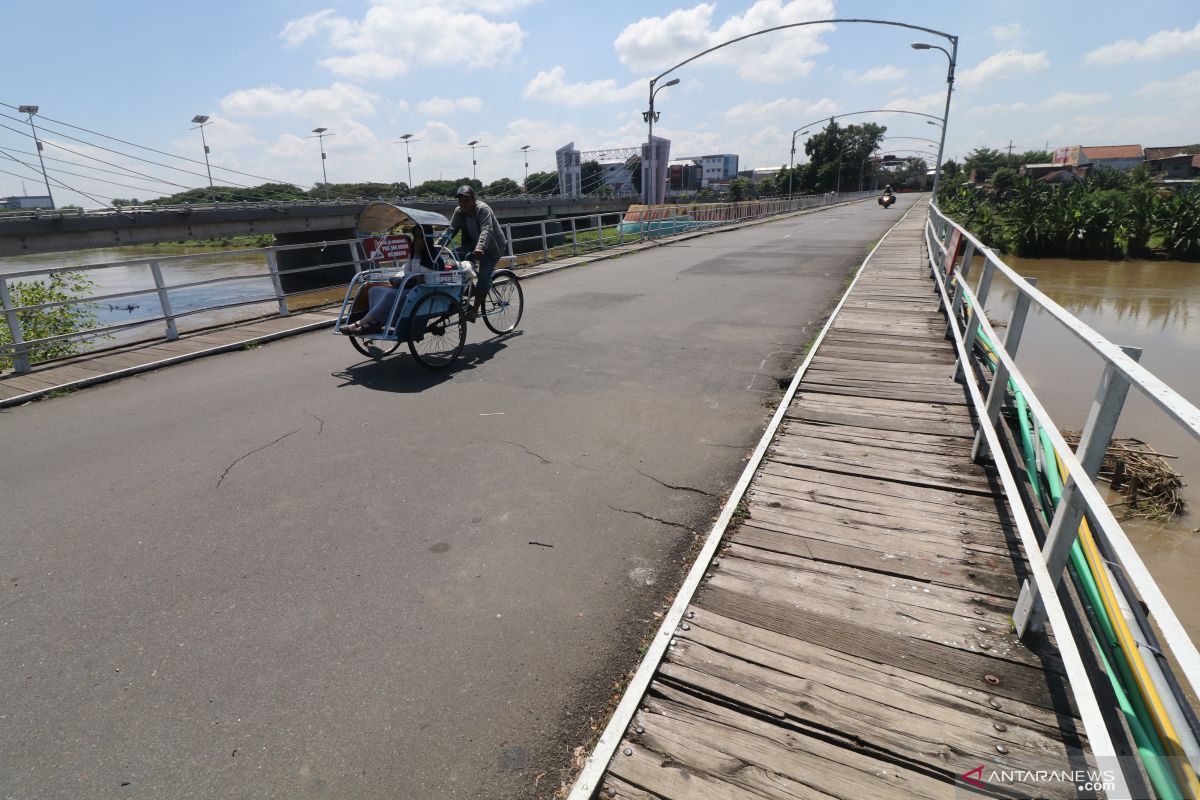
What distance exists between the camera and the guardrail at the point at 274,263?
7.36m

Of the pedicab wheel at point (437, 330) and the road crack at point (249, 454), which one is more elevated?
the pedicab wheel at point (437, 330)

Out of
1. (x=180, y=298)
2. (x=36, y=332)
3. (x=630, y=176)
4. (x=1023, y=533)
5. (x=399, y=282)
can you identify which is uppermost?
(x=630, y=176)

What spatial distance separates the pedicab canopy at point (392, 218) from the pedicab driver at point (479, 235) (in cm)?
34

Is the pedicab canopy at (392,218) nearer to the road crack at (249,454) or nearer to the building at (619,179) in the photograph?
the road crack at (249,454)

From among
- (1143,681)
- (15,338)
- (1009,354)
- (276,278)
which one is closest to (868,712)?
(1143,681)

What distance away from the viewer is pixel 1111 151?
132750 mm

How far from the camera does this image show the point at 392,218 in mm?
7234

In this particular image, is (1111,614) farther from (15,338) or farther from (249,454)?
(15,338)

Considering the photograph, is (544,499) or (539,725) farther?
(544,499)

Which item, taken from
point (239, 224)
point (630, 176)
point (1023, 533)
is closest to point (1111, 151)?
point (630, 176)

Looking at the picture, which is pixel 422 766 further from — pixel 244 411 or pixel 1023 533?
pixel 244 411

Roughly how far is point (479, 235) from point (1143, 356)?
9963mm

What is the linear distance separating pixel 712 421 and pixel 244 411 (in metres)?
4.61

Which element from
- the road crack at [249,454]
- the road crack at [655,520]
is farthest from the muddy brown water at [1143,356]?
the road crack at [249,454]
